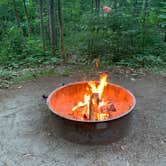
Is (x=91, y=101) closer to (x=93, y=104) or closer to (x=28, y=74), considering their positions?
(x=93, y=104)

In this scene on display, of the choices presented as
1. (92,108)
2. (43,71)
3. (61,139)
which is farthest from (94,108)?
(43,71)

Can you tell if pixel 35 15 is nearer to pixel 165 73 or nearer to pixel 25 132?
pixel 165 73

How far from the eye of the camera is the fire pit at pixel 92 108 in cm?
245

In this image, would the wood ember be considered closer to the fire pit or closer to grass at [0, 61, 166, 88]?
the fire pit

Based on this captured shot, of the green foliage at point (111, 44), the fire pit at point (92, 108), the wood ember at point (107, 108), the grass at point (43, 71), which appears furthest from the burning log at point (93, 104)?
the green foliage at point (111, 44)

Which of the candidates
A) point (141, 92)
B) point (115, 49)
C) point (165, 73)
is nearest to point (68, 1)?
point (115, 49)

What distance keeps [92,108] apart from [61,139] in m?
0.51

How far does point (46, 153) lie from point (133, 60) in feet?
10.5

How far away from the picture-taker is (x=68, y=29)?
7160mm

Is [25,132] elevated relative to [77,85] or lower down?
lower down

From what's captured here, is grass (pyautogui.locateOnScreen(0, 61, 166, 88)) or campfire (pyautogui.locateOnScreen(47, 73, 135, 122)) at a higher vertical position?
campfire (pyautogui.locateOnScreen(47, 73, 135, 122))

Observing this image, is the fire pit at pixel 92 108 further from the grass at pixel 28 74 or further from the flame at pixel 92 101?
the grass at pixel 28 74

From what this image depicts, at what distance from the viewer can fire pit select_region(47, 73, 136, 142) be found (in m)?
2.45

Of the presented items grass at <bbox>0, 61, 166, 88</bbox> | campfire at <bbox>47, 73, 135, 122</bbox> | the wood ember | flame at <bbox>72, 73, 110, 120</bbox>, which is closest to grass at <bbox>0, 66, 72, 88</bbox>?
grass at <bbox>0, 61, 166, 88</bbox>
